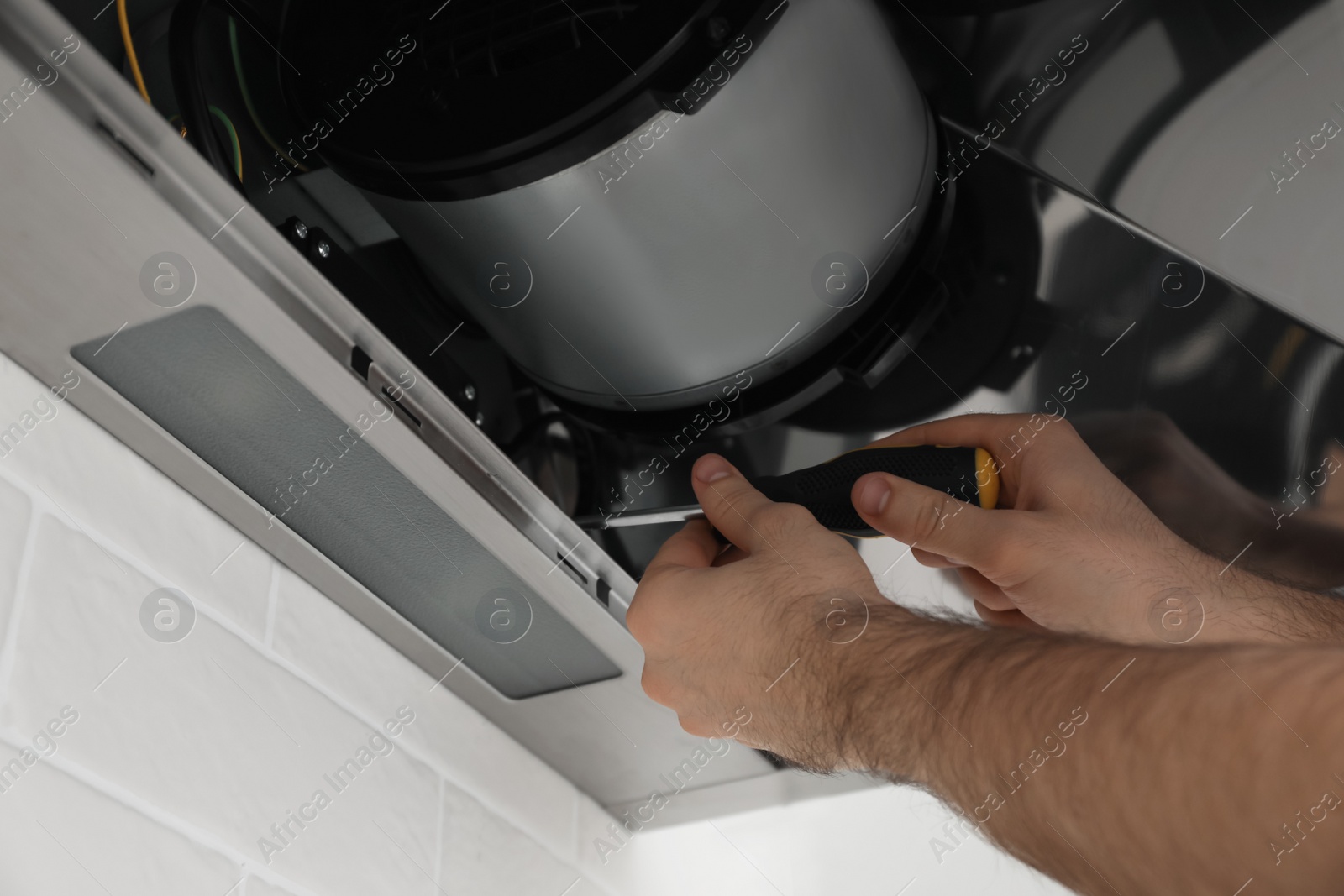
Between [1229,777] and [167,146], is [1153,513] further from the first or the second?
[167,146]

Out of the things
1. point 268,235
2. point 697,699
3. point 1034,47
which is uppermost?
point 268,235

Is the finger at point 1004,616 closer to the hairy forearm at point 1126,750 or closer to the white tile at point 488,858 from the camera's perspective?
the hairy forearm at point 1126,750

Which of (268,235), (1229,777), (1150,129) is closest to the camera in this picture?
(1229,777)

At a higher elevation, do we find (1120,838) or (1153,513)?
(1120,838)

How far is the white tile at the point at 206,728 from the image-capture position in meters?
0.43

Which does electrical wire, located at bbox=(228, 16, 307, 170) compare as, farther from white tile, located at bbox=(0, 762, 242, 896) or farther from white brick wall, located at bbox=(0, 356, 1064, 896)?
white tile, located at bbox=(0, 762, 242, 896)

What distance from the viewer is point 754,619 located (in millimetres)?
488

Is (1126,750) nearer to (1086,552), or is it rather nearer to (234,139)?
A: (1086,552)

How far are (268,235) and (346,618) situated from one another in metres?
0.29

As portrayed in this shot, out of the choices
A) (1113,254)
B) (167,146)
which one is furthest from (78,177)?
(1113,254)

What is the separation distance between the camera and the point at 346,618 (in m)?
0.60

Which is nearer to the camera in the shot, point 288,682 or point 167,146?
point 167,146

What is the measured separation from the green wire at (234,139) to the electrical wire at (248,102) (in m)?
0.02

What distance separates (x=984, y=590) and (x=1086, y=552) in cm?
9
